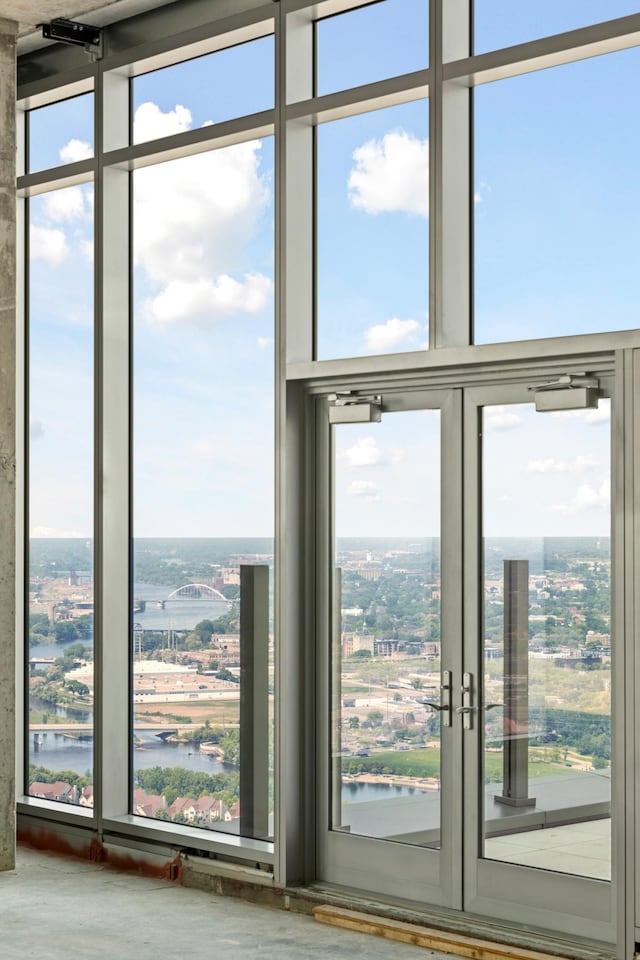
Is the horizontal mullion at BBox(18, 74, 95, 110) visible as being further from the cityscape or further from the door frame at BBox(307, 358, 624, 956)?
the cityscape

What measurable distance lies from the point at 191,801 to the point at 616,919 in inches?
96.9

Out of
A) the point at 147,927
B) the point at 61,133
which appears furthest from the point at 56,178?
the point at 147,927

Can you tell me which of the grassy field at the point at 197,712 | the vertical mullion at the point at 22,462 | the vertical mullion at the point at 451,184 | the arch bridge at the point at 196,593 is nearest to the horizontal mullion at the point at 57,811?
the vertical mullion at the point at 22,462

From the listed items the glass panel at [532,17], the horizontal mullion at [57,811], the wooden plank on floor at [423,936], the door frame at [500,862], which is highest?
the glass panel at [532,17]

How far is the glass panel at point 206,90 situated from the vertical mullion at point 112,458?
145mm

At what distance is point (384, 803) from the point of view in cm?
570

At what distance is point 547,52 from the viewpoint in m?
5.11

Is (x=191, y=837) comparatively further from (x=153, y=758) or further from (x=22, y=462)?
(x=22, y=462)

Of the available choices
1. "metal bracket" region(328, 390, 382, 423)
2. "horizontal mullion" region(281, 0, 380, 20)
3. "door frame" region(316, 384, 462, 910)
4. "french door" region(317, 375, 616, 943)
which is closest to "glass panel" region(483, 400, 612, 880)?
"french door" region(317, 375, 616, 943)

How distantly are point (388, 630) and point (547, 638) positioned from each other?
0.85 metres

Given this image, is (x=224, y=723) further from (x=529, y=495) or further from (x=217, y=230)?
(x=217, y=230)

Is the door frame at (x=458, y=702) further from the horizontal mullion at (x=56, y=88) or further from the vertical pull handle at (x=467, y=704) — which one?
the horizontal mullion at (x=56, y=88)

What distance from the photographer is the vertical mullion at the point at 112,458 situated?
22.1ft

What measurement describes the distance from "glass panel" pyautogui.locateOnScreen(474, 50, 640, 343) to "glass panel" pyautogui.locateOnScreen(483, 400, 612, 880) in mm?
409
